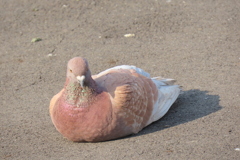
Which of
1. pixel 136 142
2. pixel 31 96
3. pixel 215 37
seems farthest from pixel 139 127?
pixel 215 37

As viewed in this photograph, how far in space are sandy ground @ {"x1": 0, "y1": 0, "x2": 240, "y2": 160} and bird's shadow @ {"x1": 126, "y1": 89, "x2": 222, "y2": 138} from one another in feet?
0.04

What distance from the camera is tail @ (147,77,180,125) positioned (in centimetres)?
488

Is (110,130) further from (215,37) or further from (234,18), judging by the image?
(234,18)

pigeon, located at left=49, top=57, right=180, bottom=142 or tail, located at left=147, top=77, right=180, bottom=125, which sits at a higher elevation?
pigeon, located at left=49, top=57, right=180, bottom=142

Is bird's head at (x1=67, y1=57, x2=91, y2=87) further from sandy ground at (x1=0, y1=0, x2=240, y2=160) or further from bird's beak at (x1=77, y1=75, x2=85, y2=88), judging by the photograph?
sandy ground at (x1=0, y1=0, x2=240, y2=160)

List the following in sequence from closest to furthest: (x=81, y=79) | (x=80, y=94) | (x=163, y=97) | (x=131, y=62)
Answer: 1. (x=81, y=79)
2. (x=80, y=94)
3. (x=163, y=97)
4. (x=131, y=62)

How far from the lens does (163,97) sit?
5090mm

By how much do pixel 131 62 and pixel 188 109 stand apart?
205 cm

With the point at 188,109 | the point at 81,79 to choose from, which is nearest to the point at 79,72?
the point at 81,79

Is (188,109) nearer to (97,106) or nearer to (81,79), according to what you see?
(97,106)

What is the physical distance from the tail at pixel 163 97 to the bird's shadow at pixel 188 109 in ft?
0.33

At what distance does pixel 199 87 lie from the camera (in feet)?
19.0

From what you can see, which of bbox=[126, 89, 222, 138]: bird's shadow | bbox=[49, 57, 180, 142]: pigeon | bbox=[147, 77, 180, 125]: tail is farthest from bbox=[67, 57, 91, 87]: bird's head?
bbox=[147, 77, 180, 125]: tail

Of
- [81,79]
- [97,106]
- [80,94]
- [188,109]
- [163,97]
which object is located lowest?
[188,109]
